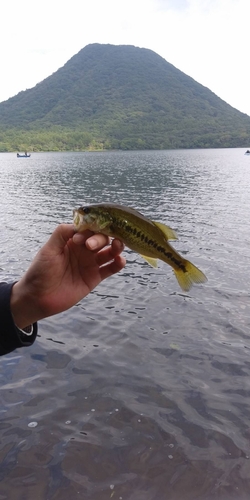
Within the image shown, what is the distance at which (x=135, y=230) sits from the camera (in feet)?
13.6

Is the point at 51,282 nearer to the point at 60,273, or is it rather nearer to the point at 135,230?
the point at 60,273

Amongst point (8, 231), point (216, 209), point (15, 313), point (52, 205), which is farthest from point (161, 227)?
point (52, 205)

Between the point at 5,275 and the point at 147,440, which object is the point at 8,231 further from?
the point at 147,440

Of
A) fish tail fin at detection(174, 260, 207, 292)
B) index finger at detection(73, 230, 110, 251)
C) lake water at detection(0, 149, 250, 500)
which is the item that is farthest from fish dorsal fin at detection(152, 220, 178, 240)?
lake water at detection(0, 149, 250, 500)

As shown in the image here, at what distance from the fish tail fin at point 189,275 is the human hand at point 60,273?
0.87 meters

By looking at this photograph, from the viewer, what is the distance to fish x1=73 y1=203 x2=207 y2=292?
3846 millimetres

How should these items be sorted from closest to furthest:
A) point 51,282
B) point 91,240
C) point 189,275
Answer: point 91,240 → point 51,282 → point 189,275

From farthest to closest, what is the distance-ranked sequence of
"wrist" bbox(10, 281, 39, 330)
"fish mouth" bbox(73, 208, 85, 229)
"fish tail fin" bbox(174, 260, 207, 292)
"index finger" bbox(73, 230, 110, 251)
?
"fish tail fin" bbox(174, 260, 207, 292) < "wrist" bbox(10, 281, 39, 330) < "fish mouth" bbox(73, 208, 85, 229) < "index finger" bbox(73, 230, 110, 251)

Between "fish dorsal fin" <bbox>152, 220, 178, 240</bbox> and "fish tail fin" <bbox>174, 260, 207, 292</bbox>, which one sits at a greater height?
"fish dorsal fin" <bbox>152, 220, 178, 240</bbox>

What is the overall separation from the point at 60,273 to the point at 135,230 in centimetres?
100

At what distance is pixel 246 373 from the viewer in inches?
382

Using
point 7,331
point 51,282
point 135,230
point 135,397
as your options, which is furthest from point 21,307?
point 135,397

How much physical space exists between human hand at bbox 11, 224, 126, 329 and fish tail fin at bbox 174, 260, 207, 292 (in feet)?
A: 2.87

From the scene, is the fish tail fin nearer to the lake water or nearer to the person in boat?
the person in boat
